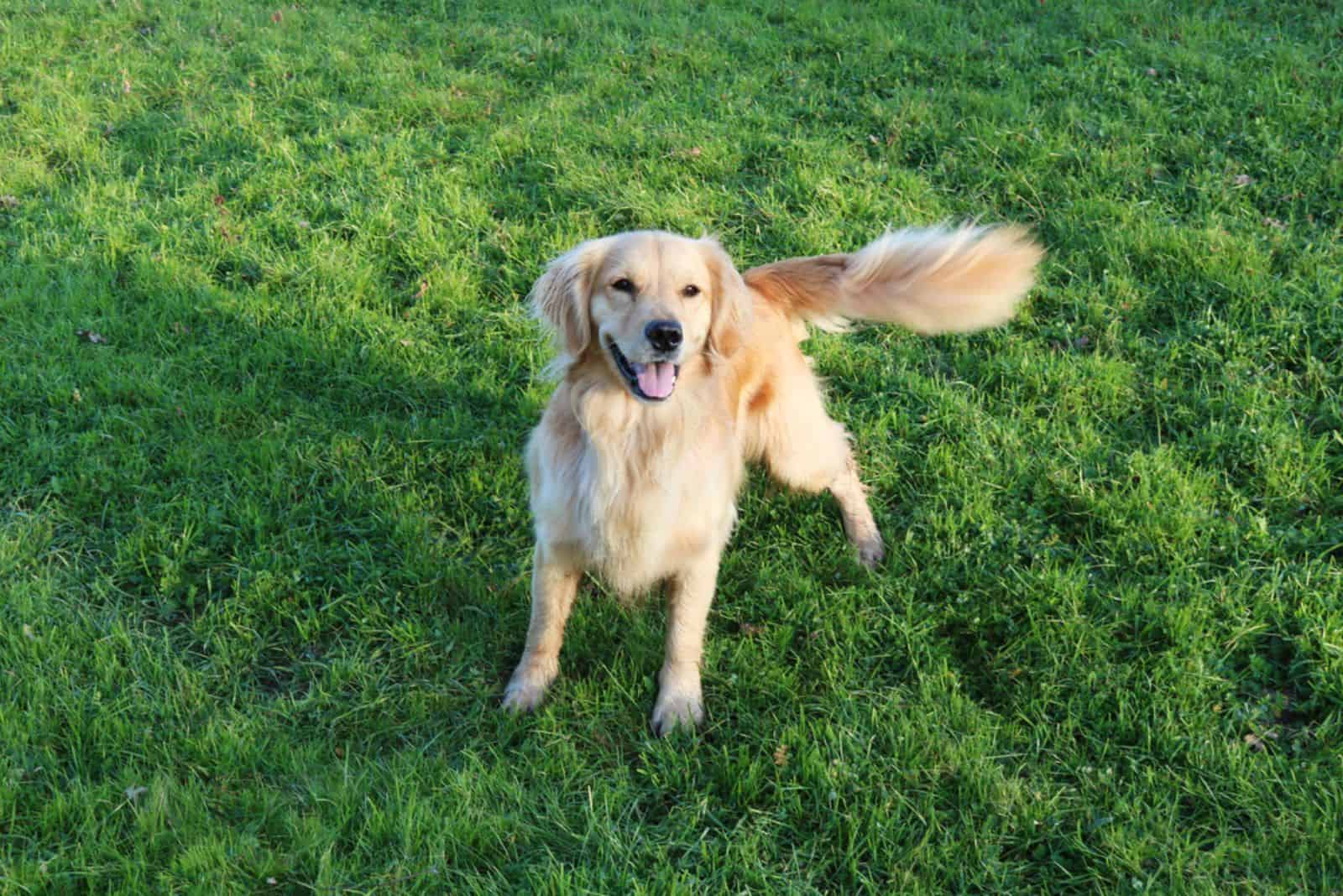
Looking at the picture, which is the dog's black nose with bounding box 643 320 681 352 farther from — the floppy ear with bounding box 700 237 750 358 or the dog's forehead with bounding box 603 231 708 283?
the floppy ear with bounding box 700 237 750 358

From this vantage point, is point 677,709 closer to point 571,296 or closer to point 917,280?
point 571,296

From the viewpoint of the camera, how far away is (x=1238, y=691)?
118 inches

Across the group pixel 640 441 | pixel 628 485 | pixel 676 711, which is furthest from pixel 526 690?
pixel 640 441

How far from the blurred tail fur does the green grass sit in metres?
0.61

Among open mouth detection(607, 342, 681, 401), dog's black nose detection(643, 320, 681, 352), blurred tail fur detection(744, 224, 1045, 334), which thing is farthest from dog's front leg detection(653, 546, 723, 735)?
blurred tail fur detection(744, 224, 1045, 334)

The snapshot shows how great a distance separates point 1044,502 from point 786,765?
5.09ft

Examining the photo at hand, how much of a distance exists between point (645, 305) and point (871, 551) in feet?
4.45

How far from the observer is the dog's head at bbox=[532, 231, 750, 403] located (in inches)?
112

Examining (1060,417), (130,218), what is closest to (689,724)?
(1060,417)

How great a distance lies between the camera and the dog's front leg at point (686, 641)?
9.95ft

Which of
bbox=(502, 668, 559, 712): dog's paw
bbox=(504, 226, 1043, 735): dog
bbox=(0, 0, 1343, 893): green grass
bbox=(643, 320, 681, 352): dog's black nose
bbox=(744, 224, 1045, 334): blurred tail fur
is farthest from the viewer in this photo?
bbox=(744, 224, 1045, 334): blurred tail fur

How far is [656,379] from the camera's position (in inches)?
114

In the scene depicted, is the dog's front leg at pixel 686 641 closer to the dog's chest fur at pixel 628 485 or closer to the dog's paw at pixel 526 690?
the dog's chest fur at pixel 628 485

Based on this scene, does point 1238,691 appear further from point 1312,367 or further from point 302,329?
point 302,329
